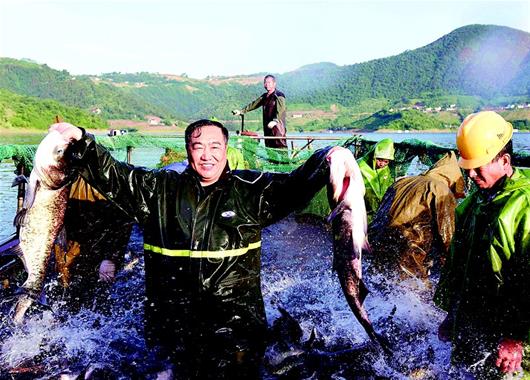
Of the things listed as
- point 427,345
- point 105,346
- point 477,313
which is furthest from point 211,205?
point 427,345

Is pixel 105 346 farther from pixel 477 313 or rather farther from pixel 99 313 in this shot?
pixel 477 313

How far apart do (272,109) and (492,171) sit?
36.1ft

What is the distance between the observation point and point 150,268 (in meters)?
3.41

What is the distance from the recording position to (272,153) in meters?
12.4

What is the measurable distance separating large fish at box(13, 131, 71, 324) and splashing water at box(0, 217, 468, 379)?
1.60 feet

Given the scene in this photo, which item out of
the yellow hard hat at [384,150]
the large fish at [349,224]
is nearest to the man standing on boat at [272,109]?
the yellow hard hat at [384,150]

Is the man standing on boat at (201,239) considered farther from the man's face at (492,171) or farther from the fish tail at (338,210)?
the man's face at (492,171)

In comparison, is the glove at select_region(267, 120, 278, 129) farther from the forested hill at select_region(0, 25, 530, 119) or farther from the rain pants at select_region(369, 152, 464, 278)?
the forested hill at select_region(0, 25, 530, 119)

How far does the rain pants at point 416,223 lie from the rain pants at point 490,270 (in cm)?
246

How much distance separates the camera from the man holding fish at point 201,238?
3283mm

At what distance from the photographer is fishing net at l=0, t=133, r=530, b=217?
640cm

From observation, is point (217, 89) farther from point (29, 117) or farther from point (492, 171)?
point (492, 171)

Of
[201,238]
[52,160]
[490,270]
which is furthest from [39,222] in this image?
[490,270]

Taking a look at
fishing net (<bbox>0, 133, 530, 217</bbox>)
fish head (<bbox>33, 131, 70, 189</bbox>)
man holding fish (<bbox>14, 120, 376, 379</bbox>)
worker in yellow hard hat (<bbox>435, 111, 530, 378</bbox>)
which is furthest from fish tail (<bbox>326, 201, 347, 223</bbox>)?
fishing net (<bbox>0, 133, 530, 217</bbox>)
